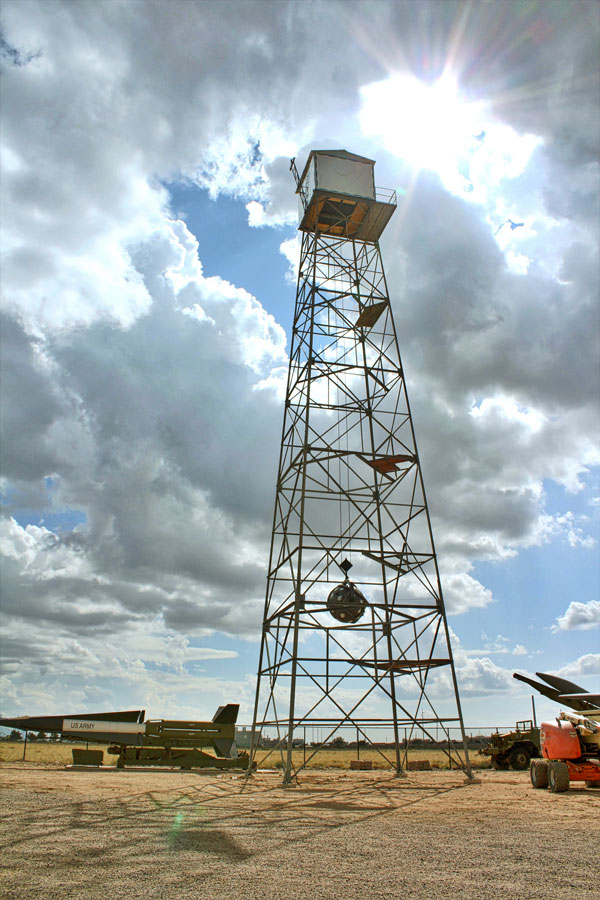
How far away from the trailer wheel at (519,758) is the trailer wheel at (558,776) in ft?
38.9

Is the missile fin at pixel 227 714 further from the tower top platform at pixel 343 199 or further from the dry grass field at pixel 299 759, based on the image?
the tower top platform at pixel 343 199

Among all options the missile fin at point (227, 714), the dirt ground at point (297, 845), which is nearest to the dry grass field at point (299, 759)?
the missile fin at point (227, 714)

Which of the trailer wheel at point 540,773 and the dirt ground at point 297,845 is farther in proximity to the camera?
the trailer wheel at point 540,773

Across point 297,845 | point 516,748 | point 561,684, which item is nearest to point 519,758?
point 516,748

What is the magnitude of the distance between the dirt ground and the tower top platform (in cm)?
1993

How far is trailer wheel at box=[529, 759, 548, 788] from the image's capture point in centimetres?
1563

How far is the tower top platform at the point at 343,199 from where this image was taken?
25047 mm

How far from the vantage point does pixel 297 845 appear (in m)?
8.33

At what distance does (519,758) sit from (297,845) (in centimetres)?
2085

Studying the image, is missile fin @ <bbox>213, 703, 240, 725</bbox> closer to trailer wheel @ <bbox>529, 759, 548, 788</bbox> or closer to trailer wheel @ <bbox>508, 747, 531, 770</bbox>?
trailer wheel @ <bbox>508, 747, 531, 770</bbox>

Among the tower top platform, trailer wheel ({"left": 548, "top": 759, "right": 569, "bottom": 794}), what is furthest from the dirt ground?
the tower top platform

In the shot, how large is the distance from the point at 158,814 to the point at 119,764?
15616mm

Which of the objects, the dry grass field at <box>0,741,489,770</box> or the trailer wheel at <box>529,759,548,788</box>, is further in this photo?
the dry grass field at <box>0,741,489,770</box>

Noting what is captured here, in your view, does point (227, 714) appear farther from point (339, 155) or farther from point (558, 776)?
point (339, 155)
